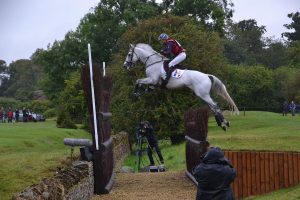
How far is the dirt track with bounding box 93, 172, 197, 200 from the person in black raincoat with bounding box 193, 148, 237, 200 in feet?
19.6

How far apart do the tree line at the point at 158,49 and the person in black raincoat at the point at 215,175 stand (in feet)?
55.5

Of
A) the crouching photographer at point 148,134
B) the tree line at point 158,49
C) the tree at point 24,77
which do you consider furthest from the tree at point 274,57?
the crouching photographer at point 148,134

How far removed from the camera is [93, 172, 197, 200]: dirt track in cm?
1450

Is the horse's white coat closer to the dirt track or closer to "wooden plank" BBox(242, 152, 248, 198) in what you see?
"wooden plank" BBox(242, 152, 248, 198)

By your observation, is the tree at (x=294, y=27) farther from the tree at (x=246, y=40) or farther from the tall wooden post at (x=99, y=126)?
the tall wooden post at (x=99, y=126)

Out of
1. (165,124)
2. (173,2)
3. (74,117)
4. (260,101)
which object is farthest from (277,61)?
(165,124)

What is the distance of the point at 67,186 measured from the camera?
1107cm

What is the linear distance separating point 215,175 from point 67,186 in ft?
13.1

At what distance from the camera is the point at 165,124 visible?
32.2 metres

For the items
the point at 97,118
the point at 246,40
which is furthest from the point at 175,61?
the point at 246,40

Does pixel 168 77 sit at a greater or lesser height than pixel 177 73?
lesser

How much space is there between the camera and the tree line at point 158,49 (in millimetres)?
31938

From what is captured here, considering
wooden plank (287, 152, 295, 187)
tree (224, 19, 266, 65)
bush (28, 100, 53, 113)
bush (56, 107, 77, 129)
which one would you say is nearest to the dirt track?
wooden plank (287, 152, 295, 187)

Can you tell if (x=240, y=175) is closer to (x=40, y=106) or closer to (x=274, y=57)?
(x=40, y=106)
